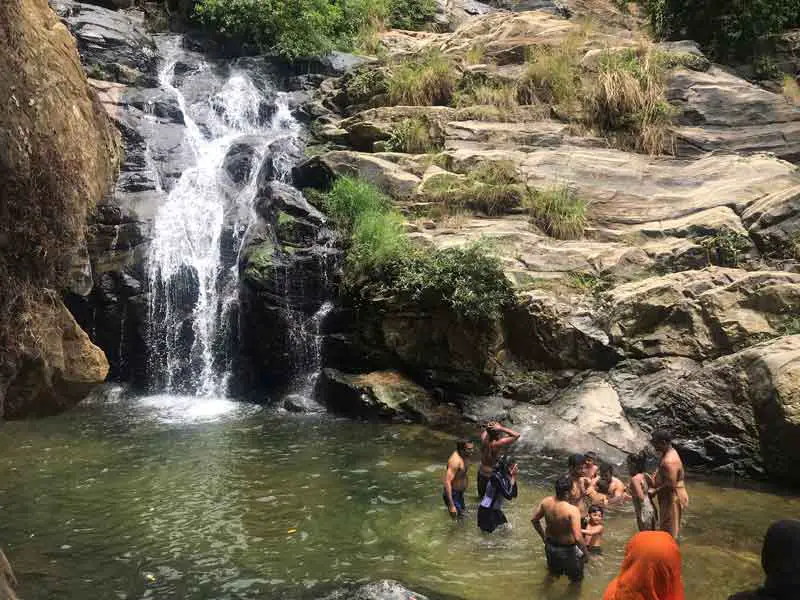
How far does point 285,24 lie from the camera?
2394cm

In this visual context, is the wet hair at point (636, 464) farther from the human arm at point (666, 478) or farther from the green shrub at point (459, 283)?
the green shrub at point (459, 283)

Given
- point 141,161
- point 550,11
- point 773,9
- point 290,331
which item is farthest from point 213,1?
point 773,9

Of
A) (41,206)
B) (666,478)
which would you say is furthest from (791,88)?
(41,206)

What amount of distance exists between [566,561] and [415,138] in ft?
43.9

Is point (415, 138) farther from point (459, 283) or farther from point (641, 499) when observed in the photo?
point (641, 499)

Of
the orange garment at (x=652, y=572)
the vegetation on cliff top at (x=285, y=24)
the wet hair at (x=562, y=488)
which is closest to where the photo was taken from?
the orange garment at (x=652, y=572)

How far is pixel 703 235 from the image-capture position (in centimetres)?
1308

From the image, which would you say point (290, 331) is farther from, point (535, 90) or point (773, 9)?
point (773, 9)

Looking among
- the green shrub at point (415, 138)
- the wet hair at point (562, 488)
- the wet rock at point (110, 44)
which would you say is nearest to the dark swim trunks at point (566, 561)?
the wet hair at point (562, 488)

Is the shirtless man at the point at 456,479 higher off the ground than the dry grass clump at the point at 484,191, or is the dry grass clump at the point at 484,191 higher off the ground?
the dry grass clump at the point at 484,191

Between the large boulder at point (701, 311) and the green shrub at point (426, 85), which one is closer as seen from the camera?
the large boulder at point (701, 311)

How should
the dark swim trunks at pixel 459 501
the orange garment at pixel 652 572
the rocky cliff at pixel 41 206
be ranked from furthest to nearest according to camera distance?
the dark swim trunks at pixel 459 501
the rocky cliff at pixel 41 206
the orange garment at pixel 652 572

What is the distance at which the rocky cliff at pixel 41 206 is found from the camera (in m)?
6.69

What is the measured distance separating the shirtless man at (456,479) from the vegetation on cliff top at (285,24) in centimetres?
1901
